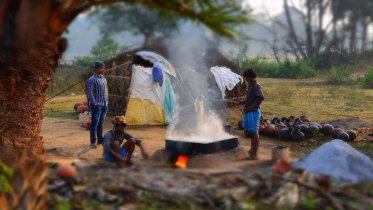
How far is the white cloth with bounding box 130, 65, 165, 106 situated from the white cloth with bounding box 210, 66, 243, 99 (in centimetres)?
246

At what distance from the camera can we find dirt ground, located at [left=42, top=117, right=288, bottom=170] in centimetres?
689

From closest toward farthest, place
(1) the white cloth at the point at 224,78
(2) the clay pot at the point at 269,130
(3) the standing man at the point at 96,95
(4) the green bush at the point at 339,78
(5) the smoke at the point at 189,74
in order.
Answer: (3) the standing man at the point at 96,95
(2) the clay pot at the point at 269,130
(5) the smoke at the point at 189,74
(1) the white cloth at the point at 224,78
(4) the green bush at the point at 339,78

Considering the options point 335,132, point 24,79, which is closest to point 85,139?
point 24,79

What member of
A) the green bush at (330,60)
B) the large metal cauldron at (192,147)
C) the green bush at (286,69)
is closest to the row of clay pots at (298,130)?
the large metal cauldron at (192,147)

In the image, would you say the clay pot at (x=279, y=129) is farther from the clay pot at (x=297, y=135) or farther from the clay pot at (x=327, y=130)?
the clay pot at (x=327, y=130)

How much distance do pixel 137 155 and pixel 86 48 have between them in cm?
11072

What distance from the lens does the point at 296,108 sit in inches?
548

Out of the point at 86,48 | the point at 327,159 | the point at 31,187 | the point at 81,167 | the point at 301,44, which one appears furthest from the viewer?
the point at 86,48

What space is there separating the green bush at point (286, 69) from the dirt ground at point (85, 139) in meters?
20.1

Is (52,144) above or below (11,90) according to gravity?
below

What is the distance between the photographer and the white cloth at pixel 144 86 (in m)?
10.3

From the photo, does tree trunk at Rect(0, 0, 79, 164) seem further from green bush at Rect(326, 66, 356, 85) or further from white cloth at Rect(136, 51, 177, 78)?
green bush at Rect(326, 66, 356, 85)

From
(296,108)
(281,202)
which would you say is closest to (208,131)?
(281,202)

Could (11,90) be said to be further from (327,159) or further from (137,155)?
(327,159)
